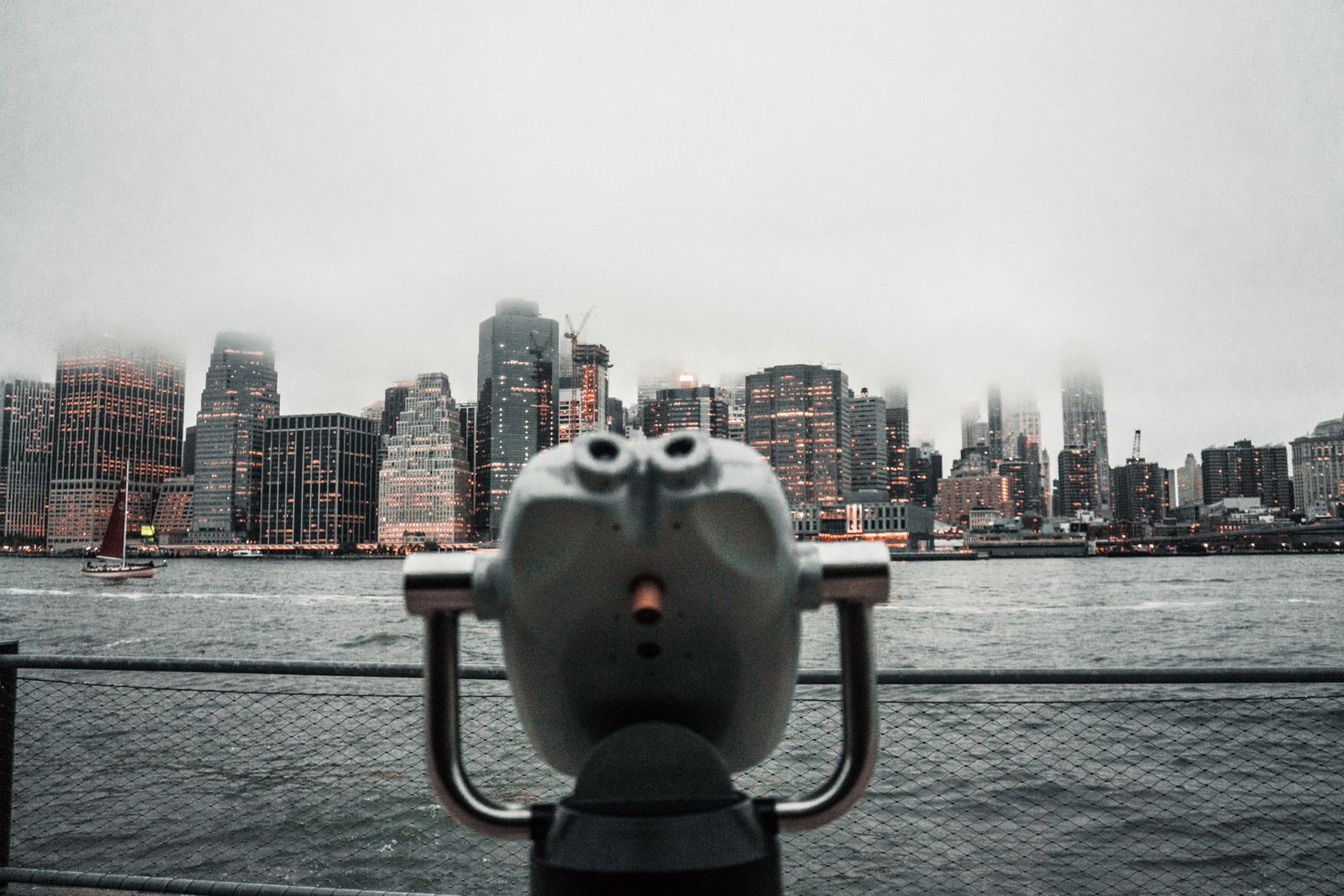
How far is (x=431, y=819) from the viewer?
8.71 m

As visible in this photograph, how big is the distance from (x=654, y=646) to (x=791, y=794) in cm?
932

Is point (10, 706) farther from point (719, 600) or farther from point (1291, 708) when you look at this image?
point (1291, 708)

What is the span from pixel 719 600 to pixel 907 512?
5726 inches

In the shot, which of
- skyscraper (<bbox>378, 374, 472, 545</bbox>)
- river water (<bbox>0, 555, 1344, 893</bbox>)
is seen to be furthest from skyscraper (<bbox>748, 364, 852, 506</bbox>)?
river water (<bbox>0, 555, 1344, 893</bbox>)

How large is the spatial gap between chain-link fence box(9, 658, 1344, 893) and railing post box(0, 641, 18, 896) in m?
1.50

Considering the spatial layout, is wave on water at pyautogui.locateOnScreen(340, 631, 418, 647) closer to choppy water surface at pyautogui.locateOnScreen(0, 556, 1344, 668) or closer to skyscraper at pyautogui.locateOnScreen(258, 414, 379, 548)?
choppy water surface at pyautogui.locateOnScreen(0, 556, 1344, 668)

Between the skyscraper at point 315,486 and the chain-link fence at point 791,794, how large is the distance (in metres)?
147

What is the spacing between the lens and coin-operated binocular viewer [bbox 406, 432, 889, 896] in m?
1.09

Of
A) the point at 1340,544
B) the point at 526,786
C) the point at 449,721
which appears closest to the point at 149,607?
the point at 526,786

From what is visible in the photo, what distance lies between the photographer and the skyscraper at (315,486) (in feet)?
500

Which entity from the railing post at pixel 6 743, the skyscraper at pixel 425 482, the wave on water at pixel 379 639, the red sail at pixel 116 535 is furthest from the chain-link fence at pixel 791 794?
the skyscraper at pixel 425 482

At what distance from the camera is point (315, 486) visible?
15375cm

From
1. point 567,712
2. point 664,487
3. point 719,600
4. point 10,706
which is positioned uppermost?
point 664,487

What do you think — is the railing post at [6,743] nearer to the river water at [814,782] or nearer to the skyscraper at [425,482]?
the river water at [814,782]
